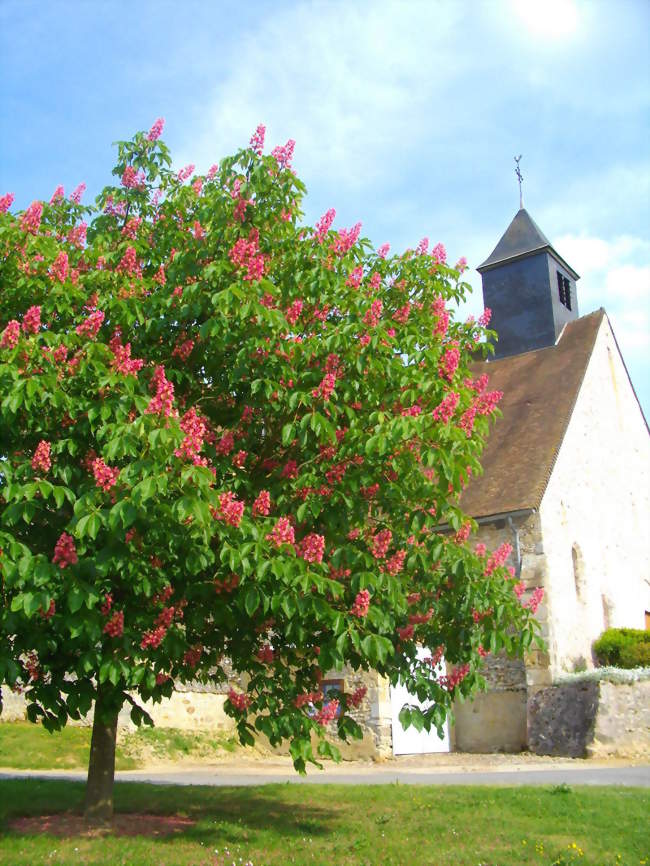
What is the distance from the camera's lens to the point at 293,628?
263 inches

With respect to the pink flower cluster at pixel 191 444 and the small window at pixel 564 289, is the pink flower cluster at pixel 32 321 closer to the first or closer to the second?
the pink flower cluster at pixel 191 444

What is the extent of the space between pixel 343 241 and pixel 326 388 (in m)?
1.91

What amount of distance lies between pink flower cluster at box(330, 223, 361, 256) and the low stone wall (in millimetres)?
10703

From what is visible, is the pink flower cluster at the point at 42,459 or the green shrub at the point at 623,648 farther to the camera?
the green shrub at the point at 623,648

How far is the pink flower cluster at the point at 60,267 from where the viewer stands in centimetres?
698

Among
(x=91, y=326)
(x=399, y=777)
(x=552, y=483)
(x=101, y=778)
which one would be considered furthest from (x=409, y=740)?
(x=91, y=326)

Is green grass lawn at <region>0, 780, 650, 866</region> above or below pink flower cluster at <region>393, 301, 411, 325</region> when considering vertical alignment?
below

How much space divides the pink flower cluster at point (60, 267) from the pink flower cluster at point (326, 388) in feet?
7.57

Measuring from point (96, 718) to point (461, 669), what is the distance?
327 centimetres

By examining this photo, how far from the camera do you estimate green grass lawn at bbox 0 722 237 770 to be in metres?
15.4

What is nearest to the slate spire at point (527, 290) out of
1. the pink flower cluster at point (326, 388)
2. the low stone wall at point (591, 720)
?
the low stone wall at point (591, 720)

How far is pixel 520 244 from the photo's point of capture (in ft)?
85.7

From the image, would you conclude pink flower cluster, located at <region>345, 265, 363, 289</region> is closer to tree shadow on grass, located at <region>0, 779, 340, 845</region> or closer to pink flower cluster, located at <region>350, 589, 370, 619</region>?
pink flower cluster, located at <region>350, 589, 370, 619</region>

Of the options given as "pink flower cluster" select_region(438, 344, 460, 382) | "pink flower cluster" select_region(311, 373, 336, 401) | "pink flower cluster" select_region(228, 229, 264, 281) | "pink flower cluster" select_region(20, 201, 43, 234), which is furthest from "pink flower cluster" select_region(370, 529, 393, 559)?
"pink flower cluster" select_region(20, 201, 43, 234)
